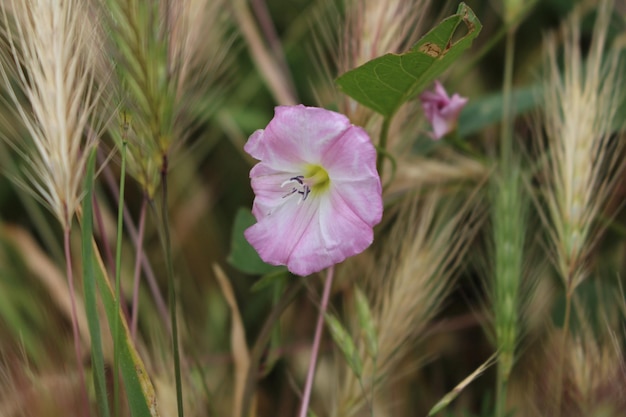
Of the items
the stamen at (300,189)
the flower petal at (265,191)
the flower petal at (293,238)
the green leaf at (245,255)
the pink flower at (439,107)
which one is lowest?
the green leaf at (245,255)

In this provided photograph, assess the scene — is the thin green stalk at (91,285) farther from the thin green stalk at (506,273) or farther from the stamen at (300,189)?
the thin green stalk at (506,273)

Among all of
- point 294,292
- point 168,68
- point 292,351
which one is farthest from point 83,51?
point 292,351

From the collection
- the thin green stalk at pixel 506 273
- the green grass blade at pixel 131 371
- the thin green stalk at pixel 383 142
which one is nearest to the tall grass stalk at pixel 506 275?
the thin green stalk at pixel 506 273

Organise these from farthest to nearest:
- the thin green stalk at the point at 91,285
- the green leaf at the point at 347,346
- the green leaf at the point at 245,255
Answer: the green leaf at the point at 245,255 → the green leaf at the point at 347,346 → the thin green stalk at the point at 91,285

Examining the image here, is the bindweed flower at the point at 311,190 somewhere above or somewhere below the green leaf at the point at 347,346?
above

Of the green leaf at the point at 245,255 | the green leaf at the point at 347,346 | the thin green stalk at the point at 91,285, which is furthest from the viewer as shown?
the green leaf at the point at 245,255

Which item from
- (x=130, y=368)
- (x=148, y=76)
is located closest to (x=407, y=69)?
(x=148, y=76)

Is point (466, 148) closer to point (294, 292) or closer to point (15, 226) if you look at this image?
point (294, 292)

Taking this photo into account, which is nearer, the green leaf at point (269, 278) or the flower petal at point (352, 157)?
the flower petal at point (352, 157)
